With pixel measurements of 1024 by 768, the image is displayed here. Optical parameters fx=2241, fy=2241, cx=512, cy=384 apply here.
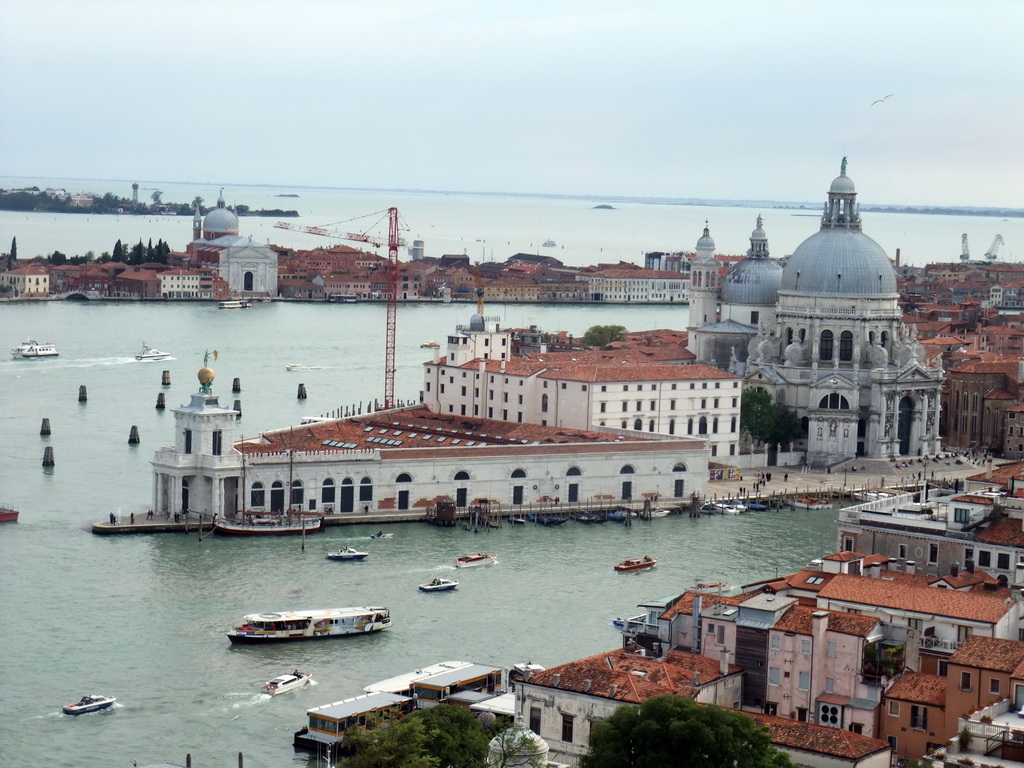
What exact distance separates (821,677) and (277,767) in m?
4.38

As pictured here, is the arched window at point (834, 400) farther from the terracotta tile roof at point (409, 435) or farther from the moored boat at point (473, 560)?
the moored boat at point (473, 560)

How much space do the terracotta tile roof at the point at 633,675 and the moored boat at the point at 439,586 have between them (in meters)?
7.87

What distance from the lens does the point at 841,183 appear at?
138 feet

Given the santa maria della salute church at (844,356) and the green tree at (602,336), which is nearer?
the santa maria della salute church at (844,356)

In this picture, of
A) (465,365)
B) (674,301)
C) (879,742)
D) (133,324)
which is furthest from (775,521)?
(674,301)

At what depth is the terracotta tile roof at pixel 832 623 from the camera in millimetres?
17156

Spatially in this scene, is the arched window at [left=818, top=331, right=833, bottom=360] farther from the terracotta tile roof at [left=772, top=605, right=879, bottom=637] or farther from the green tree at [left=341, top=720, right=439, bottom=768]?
the green tree at [left=341, top=720, right=439, bottom=768]

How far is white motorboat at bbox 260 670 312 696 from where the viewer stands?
66.8 ft

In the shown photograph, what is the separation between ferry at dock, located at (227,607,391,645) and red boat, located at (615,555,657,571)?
14.8 feet

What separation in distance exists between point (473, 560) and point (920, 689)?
11.1m

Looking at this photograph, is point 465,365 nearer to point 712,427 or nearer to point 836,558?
point 712,427

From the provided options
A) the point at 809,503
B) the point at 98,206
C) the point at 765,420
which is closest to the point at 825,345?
the point at 765,420

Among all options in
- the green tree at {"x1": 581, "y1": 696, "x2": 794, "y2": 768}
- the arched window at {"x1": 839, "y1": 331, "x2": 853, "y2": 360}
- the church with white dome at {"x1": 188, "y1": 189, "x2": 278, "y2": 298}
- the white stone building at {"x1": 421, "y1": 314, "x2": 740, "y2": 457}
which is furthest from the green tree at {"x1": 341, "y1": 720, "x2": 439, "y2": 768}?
the church with white dome at {"x1": 188, "y1": 189, "x2": 278, "y2": 298}

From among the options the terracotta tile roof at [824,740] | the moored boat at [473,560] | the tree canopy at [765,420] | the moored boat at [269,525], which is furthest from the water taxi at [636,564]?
the tree canopy at [765,420]
